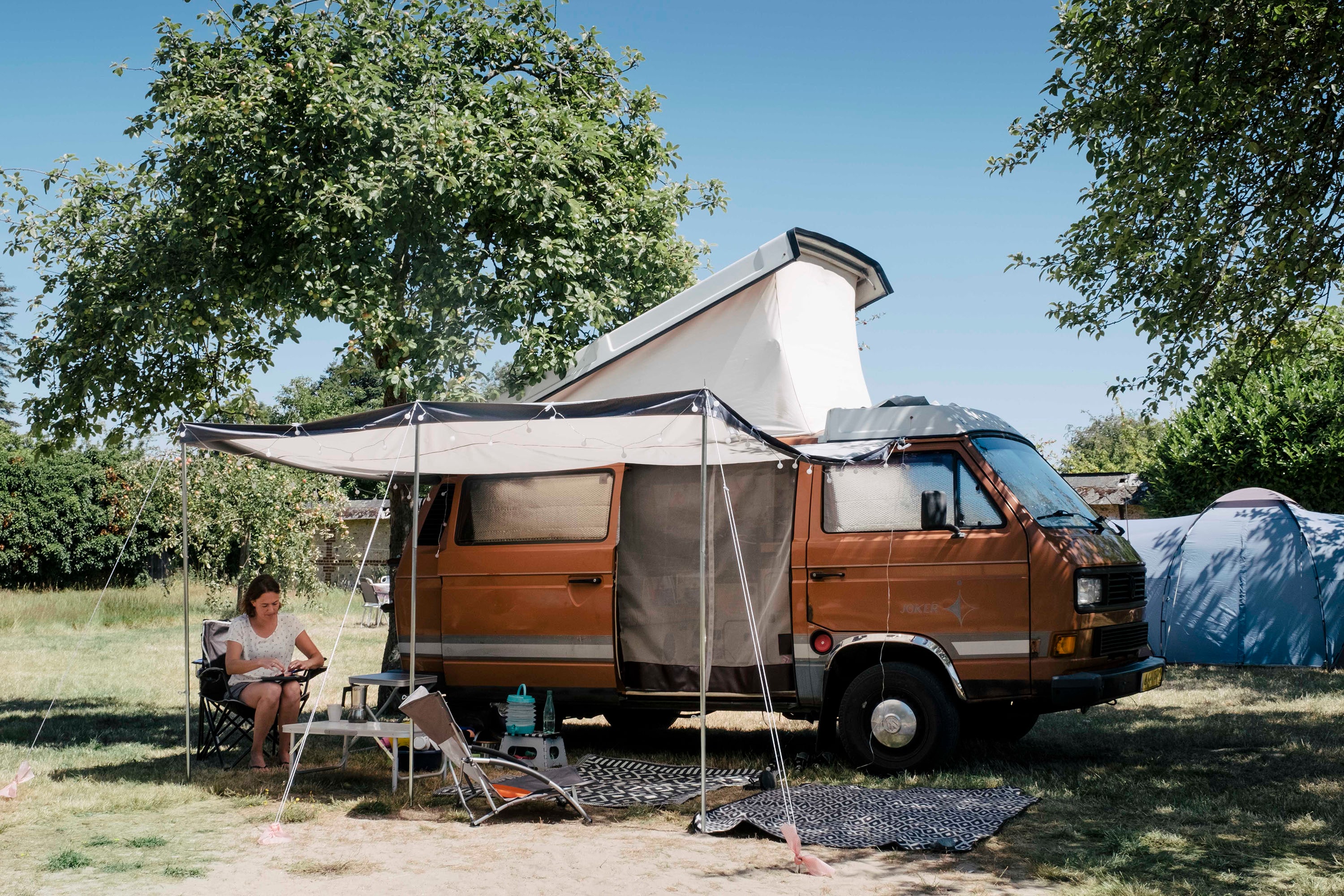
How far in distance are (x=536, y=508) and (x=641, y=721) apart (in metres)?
2.24

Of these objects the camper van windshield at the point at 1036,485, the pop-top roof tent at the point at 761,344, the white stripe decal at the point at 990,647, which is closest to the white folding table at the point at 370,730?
the pop-top roof tent at the point at 761,344

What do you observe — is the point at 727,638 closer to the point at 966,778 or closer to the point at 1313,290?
the point at 966,778

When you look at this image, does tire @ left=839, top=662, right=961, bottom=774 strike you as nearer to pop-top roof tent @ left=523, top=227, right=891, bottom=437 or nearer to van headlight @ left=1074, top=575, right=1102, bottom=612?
van headlight @ left=1074, top=575, right=1102, bottom=612

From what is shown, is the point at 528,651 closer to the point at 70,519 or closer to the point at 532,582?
the point at 532,582

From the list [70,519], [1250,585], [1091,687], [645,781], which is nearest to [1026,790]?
[1091,687]

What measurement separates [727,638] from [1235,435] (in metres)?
17.0

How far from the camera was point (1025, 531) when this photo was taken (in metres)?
7.36

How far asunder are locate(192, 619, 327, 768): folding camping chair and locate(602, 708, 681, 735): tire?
2.56m

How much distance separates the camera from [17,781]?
24.3ft

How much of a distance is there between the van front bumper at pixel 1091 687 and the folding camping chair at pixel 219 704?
16.1 feet

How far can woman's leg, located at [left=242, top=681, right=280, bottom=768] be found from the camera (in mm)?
8109

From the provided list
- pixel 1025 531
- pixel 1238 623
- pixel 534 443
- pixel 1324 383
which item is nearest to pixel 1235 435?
pixel 1324 383

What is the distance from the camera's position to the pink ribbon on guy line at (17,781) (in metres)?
7.18

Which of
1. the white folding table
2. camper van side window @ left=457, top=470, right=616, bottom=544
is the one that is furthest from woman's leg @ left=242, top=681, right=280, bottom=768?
camper van side window @ left=457, top=470, right=616, bottom=544
